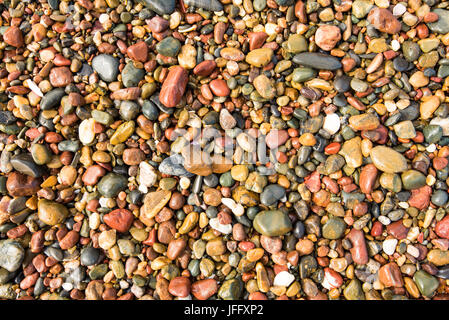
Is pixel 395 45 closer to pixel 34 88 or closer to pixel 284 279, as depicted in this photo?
pixel 284 279

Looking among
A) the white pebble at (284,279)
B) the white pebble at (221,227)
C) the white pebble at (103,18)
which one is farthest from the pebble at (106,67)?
the white pebble at (284,279)

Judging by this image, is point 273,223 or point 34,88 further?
point 34,88

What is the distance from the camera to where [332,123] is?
1853mm

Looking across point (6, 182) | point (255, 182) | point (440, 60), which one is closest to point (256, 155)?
point (255, 182)

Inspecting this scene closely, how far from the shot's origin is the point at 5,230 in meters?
1.86

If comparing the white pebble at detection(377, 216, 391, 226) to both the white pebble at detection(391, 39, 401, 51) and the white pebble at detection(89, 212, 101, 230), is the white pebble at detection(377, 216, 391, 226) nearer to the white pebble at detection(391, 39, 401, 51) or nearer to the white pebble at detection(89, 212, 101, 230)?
the white pebble at detection(391, 39, 401, 51)

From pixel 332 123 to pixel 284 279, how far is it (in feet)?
3.17

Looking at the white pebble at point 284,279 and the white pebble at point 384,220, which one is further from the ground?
the white pebble at point 384,220

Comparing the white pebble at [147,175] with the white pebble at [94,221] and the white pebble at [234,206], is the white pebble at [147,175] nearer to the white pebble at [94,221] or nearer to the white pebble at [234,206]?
the white pebble at [94,221]

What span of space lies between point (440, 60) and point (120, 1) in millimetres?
2048

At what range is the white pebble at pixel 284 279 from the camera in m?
1.76

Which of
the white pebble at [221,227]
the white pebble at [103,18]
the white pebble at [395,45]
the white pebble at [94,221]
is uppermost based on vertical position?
the white pebble at [395,45]

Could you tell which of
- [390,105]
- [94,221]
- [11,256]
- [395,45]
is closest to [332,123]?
[390,105]

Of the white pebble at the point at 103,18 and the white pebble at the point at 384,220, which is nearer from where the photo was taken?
the white pebble at the point at 384,220
